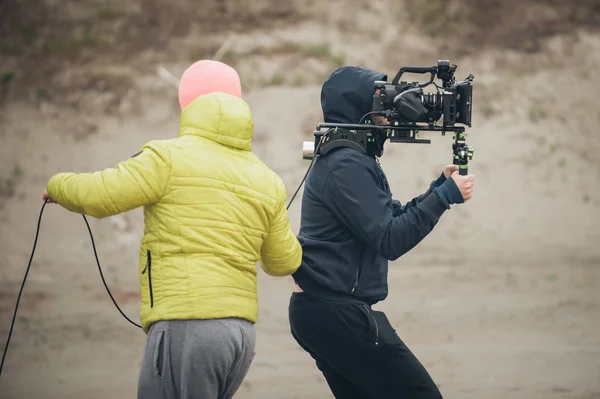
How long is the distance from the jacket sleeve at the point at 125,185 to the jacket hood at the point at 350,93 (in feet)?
3.14

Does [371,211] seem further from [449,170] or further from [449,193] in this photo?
[449,170]

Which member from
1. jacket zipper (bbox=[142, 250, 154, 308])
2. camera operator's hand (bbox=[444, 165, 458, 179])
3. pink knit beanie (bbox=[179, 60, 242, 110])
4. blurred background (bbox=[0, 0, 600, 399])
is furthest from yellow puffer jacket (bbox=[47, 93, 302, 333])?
blurred background (bbox=[0, 0, 600, 399])

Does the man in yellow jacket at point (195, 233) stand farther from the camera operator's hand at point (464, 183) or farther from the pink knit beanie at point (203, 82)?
the camera operator's hand at point (464, 183)

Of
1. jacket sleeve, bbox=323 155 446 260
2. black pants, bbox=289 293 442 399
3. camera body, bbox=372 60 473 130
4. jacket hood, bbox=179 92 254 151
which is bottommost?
black pants, bbox=289 293 442 399

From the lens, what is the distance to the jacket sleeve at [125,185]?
3.32m

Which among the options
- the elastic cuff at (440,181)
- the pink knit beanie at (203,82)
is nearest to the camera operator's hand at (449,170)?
the elastic cuff at (440,181)

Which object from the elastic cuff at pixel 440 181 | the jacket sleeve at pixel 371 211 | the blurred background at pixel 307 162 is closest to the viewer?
the jacket sleeve at pixel 371 211

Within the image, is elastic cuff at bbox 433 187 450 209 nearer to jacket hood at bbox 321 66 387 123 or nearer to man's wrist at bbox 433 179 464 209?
man's wrist at bbox 433 179 464 209

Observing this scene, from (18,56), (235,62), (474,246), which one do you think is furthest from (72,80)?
(474,246)

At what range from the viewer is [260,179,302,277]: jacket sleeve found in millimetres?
3601

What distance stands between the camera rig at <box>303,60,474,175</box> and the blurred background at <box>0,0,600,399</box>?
9.10ft

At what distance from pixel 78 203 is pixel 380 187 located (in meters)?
1.22

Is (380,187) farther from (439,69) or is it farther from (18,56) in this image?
(18,56)

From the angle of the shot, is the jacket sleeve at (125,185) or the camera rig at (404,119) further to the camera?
the camera rig at (404,119)
